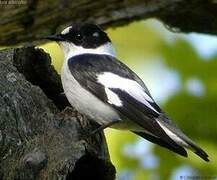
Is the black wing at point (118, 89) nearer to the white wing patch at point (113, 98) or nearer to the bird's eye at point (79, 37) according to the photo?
the white wing patch at point (113, 98)

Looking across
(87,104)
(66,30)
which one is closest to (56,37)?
(66,30)

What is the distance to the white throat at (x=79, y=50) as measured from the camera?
462 cm

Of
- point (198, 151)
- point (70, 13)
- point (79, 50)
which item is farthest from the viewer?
point (79, 50)

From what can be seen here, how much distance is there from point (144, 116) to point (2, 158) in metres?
0.71

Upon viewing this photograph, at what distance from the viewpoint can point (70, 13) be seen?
14.9ft

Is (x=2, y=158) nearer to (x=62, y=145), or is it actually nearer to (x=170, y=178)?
(x=62, y=145)

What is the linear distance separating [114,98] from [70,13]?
0.66m

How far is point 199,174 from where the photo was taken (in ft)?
16.3

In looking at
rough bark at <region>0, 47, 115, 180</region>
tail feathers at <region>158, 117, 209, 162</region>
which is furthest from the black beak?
tail feathers at <region>158, 117, 209, 162</region>

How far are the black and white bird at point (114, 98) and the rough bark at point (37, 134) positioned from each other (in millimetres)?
87

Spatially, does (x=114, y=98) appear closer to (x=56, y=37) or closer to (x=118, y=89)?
(x=118, y=89)

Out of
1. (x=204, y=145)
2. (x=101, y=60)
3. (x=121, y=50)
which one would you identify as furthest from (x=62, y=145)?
(x=121, y=50)

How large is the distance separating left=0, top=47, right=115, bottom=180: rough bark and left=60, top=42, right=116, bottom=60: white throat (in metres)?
0.38

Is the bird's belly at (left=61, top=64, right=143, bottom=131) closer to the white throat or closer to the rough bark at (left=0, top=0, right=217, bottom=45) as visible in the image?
the white throat
